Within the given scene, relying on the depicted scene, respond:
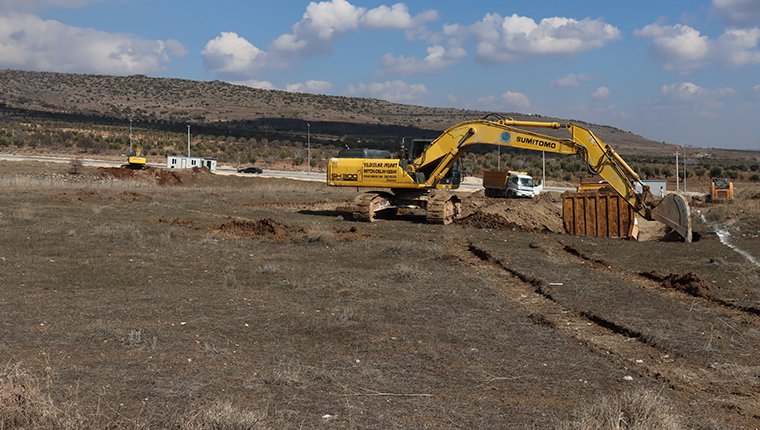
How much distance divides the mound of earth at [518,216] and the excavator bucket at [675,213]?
485 cm

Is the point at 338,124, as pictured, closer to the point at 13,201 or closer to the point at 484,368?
the point at 13,201

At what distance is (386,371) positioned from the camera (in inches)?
354

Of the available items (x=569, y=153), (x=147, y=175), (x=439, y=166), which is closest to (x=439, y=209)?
(x=439, y=166)

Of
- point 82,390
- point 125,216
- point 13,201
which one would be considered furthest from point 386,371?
point 13,201

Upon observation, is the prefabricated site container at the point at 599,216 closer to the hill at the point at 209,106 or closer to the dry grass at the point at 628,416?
the dry grass at the point at 628,416

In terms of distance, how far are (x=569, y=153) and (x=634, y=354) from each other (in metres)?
15.7

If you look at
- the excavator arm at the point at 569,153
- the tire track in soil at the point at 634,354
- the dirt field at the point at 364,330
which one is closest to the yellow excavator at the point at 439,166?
the excavator arm at the point at 569,153

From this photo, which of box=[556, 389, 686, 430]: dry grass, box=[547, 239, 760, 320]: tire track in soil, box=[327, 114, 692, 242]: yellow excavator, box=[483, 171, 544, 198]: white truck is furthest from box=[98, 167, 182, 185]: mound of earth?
box=[556, 389, 686, 430]: dry grass

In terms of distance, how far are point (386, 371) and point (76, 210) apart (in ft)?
72.8

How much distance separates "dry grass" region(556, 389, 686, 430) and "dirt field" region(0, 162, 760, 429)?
31 mm

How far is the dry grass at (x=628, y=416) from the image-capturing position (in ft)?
20.9

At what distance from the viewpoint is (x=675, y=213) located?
77.3ft

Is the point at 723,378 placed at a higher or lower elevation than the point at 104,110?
lower

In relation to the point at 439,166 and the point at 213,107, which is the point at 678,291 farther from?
the point at 213,107
